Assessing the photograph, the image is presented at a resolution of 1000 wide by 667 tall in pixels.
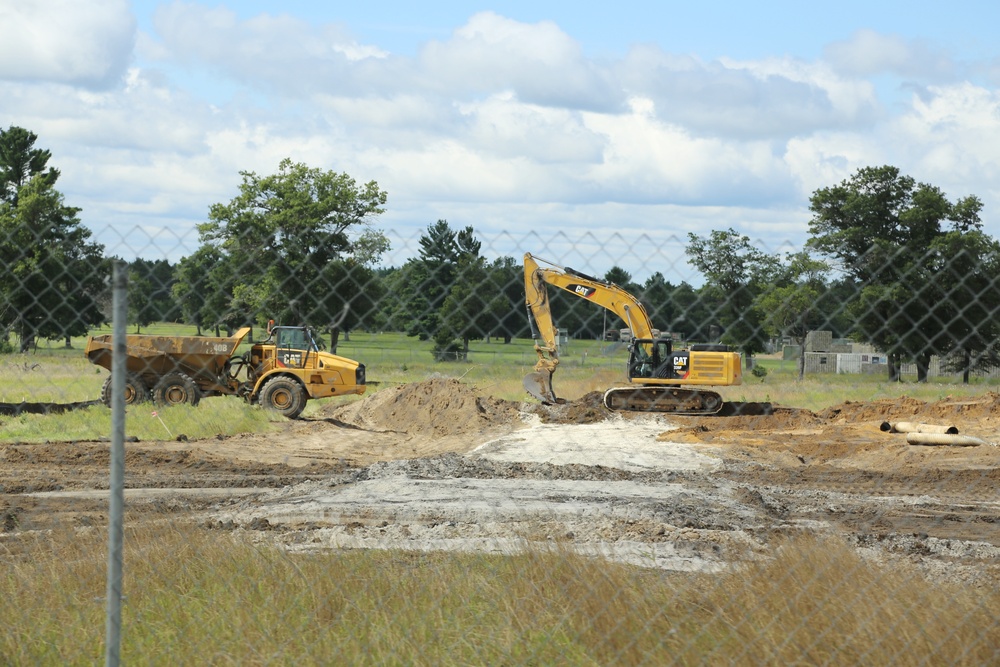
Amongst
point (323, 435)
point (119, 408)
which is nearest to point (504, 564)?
point (119, 408)

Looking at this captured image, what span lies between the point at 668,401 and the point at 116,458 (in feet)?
73.6

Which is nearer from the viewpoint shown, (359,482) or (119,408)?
(119,408)

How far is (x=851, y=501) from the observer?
42.2ft

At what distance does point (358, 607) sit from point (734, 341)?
2376 millimetres

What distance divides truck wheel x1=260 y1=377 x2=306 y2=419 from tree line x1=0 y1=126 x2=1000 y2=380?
56.6 feet

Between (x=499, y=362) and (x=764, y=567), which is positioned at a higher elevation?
(x=499, y=362)

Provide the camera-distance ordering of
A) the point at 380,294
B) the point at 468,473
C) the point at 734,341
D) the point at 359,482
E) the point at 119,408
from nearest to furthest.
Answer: the point at 119,408, the point at 380,294, the point at 734,341, the point at 359,482, the point at 468,473

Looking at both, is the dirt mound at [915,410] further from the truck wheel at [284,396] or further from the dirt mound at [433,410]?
the truck wheel at [284,396]

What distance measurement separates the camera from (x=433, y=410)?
2305 centimetres

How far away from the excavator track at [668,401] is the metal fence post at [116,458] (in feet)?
70.8

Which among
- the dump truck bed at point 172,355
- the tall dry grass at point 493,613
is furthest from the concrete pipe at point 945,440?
the tall dry grass at point 493,613

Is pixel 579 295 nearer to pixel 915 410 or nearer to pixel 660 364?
pixel 660 364

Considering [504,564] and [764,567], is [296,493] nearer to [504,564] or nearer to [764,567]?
[504,564]

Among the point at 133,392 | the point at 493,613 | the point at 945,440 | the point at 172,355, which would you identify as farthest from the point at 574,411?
the point at 493,613
